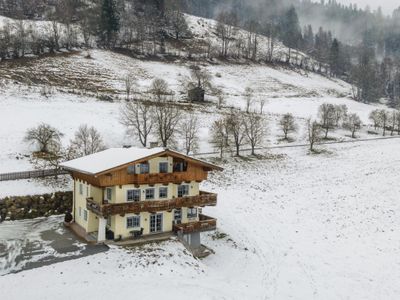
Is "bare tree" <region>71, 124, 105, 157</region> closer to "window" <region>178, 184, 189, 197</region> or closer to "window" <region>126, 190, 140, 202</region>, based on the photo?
"window" <region>178, 184, 189, 197</region>

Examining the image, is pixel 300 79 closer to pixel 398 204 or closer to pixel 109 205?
pixel 398 204

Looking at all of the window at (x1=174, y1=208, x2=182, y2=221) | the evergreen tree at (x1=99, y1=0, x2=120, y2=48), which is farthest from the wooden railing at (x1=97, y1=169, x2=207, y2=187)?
the evergreen tree at (x1=99, y1=0, x2=120, y2=48)

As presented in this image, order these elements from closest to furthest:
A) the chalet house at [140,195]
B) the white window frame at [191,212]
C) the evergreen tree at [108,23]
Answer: the chalet house at [140,195] < the white window frame at [191,212] < the evergreen tree at [108,23]

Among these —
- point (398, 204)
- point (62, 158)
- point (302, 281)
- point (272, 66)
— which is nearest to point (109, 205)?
point (302, 281)

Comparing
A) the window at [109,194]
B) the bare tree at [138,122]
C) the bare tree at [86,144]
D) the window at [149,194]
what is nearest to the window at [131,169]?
the window at [149,194]

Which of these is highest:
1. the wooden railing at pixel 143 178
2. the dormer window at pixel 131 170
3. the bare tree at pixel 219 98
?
the bare tree at pixel 219 98

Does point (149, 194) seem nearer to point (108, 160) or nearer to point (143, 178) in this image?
point (143, 178)

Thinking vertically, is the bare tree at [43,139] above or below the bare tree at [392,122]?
below

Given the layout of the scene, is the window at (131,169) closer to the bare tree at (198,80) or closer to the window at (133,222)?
the window at (133,222)
